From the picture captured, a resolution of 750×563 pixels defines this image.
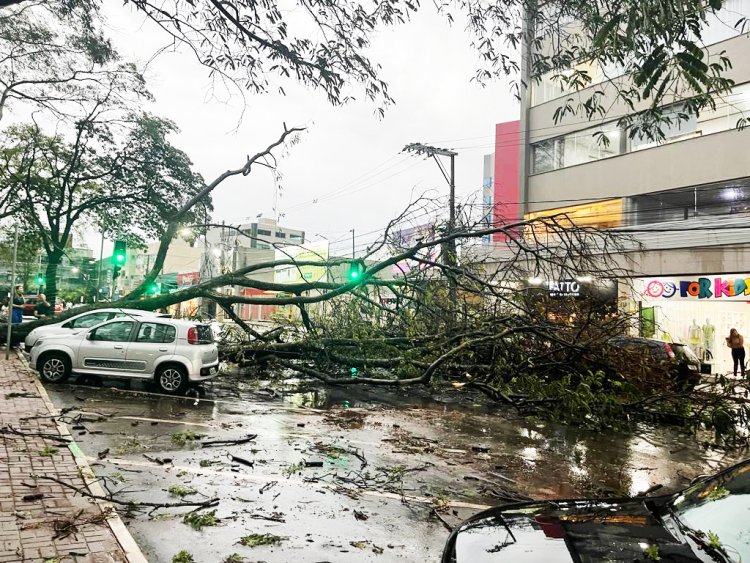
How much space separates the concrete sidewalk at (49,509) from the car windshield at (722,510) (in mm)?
3658

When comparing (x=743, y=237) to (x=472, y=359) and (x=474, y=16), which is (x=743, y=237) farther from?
(x=474, y=16)

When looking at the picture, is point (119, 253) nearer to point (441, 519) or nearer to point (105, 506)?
point (105, 506)

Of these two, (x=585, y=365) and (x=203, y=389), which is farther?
(x=203, y=389)

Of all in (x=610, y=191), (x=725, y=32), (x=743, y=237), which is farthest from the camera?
(x=610, y=191)

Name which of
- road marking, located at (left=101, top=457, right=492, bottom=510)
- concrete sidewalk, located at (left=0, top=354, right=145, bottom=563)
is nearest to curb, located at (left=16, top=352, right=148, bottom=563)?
concrete sidewalk, located at (left=0, top=354, right=145, bottom=563)

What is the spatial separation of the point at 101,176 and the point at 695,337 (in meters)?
25.7

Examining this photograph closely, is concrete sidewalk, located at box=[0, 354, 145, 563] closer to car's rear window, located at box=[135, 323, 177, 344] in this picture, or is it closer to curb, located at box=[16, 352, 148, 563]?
curb, located at box=[16, 352, 148, 563]

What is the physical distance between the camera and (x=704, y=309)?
19531 mm

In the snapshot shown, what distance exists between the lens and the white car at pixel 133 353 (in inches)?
446

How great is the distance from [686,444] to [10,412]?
11.6m

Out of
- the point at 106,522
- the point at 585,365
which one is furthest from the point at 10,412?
the point at 585,365

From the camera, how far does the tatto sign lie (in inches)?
709

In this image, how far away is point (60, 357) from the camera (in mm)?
11477

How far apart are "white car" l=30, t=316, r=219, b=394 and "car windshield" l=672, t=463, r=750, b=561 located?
10.0m
